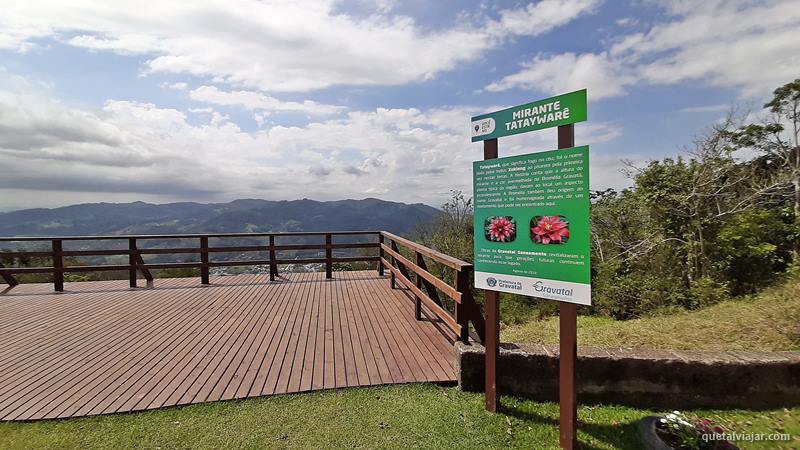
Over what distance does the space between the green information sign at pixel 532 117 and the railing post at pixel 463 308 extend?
1.36 m

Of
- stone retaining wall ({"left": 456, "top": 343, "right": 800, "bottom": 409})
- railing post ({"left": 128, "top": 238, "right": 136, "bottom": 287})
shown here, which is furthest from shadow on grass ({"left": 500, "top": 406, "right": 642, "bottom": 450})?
railing post ({"left": 128, "top": 238, "right": 136, "bottom": 287})

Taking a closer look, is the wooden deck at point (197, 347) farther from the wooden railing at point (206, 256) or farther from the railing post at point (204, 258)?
the railing post at point (204, 258)

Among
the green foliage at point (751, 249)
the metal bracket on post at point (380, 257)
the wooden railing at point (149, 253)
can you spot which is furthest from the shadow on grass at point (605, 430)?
the green foliage at point (751, 249)

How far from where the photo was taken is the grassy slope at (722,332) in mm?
4199

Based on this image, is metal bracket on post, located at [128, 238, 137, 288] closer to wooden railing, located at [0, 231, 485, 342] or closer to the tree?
wooden railing, located at [0, 231, 485, 342]

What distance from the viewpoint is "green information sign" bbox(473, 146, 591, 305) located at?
2.46 metres

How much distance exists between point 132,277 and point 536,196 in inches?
326

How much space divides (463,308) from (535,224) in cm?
134

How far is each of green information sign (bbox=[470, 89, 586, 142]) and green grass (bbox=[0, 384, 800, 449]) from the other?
7.11 ft

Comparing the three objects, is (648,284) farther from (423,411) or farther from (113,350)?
(113,350)

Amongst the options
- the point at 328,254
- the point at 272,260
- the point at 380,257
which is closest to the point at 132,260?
the point at 272,260

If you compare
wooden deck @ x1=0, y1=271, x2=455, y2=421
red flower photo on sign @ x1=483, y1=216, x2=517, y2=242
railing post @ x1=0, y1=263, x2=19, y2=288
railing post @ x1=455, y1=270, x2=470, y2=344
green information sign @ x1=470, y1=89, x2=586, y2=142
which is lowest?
wooden deck @ x1=0, y1=271, x2=455, y2=421

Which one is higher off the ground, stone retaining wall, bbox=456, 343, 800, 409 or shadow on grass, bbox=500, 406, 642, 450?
stone retaining wall, bbox=456, 343, 800, 409

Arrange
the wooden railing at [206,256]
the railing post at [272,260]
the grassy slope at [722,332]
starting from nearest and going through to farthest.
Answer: the grassy slope at [722,332] → the wooden railing at [206,256] → the railing post at [272,260]
